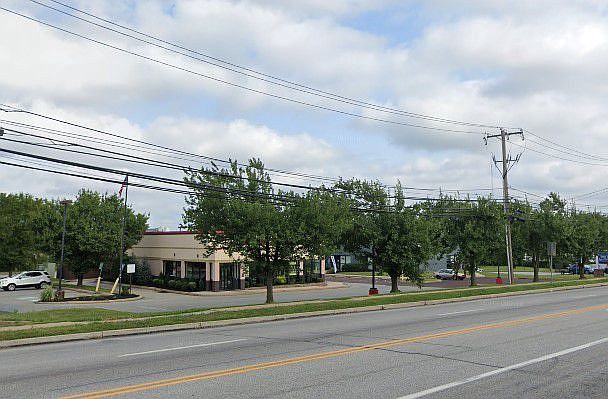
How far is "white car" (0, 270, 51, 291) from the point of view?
4644 centimetres

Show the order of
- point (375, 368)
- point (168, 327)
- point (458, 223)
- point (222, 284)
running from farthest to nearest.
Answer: point (222, 284) → point (458, 223) → point (168, 327) → point (375, 368)

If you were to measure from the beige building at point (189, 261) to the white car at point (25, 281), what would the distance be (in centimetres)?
867

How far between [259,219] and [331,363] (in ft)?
52.8

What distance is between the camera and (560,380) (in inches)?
355

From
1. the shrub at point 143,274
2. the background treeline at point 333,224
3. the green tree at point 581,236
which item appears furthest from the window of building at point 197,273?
the green tree at point 581,236

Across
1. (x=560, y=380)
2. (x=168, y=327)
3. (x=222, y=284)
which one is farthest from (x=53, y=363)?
(x=222, y=284)

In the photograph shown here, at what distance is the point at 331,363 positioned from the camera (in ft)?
34.5

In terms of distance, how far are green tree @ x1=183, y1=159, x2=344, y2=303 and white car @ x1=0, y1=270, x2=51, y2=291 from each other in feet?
85.3

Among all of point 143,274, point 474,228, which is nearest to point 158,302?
point 143,274

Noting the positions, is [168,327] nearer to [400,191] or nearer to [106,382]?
[106,382]

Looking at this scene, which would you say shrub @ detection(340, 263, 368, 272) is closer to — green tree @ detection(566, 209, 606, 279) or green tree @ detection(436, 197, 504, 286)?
green tree @ detection(566, 209, 606, 279)

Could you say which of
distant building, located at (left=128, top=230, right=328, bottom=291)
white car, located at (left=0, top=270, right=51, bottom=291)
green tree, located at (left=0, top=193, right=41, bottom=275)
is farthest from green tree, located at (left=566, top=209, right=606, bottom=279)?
green tree, located at (left=0, top=193, right=41, bottom=275)

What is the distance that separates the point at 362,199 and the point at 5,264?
4284cm

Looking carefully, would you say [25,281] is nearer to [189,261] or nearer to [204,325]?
[189,261]
